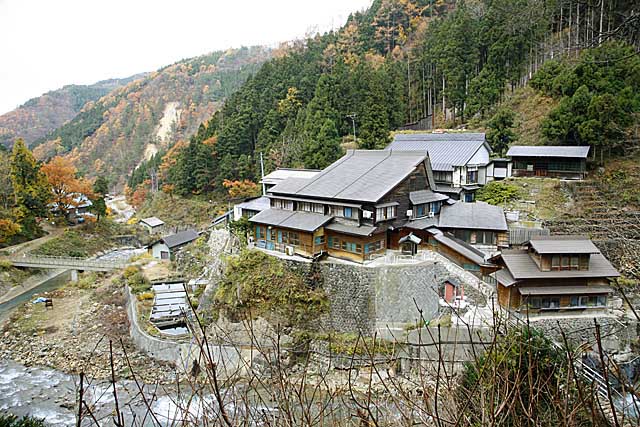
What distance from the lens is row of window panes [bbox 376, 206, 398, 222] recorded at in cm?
1551

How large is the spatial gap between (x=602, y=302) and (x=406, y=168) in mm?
7687

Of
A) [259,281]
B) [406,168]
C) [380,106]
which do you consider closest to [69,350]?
[259,281]

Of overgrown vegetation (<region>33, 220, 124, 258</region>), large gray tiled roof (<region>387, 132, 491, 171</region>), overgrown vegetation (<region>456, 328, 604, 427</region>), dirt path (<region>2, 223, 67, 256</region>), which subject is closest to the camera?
overgrown vegetation (<region>456, 328, 604, 427</region>)

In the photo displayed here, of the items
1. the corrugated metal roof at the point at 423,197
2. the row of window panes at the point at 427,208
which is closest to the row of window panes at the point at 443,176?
the corrugated metal roof at the point at 423,197

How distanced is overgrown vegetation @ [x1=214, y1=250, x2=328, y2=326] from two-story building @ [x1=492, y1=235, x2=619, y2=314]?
6.05 m

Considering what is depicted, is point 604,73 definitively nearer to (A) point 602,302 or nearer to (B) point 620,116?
(B) point 620,116

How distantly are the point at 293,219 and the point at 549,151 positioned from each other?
12.7m

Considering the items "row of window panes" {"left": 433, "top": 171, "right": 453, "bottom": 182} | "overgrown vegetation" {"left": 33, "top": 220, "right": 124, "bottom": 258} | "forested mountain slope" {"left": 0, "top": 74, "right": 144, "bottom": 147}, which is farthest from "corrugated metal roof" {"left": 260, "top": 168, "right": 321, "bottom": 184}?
"forested mountain slope" {"left": 0, "top": 74, "right": 144, "bottom": 147}

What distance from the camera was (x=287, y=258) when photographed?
1591 centimetres

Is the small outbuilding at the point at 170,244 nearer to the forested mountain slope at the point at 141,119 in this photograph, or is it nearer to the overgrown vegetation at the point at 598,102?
the overgrown vegetation at the point at 598,102

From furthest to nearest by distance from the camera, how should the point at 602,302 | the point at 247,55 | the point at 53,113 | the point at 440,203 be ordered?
the point at 247,55 < the point at 53,113 < the point at 440,203 < the point at 602,302

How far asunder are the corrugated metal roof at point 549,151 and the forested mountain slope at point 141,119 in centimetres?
4928

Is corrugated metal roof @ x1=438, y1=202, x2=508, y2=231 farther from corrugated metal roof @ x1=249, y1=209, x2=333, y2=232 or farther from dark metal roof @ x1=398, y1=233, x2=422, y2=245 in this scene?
corrugated metal roof @ x1=249, y1=209, x2=333, y2=232

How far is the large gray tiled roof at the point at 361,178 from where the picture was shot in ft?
52.7
